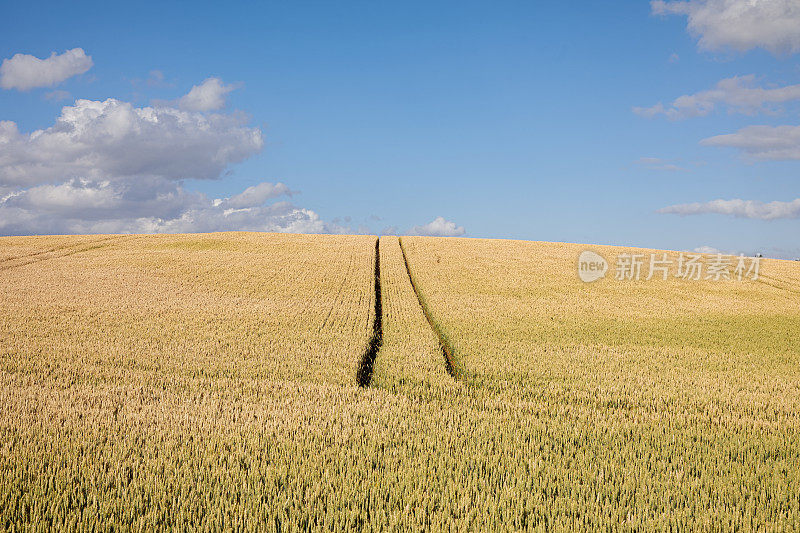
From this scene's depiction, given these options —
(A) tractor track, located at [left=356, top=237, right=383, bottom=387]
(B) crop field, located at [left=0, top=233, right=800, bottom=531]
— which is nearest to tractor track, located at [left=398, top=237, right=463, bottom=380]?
(B) crop field, located at [left=0, top=233, right=800, bottom=531]

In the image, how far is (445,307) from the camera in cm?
2216

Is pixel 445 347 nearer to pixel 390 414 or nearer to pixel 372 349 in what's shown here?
pixel 372 349

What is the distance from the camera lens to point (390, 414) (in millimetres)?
9000

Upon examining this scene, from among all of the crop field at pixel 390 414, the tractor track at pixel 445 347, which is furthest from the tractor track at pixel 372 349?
the tractor track at pixel 445 347

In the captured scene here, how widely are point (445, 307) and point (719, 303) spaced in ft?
51.2

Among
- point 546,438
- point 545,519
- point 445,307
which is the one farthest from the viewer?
point 445,307

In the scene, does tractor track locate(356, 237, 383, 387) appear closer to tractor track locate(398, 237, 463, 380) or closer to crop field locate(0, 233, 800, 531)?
crop field locate(0, 233, 800, 531)

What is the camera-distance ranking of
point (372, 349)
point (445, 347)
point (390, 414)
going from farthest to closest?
point (445, 347), point (372, 349), point (390, 414)

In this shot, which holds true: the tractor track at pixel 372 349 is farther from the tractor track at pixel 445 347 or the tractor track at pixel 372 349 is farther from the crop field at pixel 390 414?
the tractor track at pixel 445 347

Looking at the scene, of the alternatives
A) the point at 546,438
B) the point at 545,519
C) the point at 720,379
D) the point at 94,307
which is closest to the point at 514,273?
the point at 720,379

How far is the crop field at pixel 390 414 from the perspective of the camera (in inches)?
231

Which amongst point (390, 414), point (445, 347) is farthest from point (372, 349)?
point (390, 414)

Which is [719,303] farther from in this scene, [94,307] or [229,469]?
[94,307]

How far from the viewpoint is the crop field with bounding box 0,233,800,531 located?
19.2 feet
